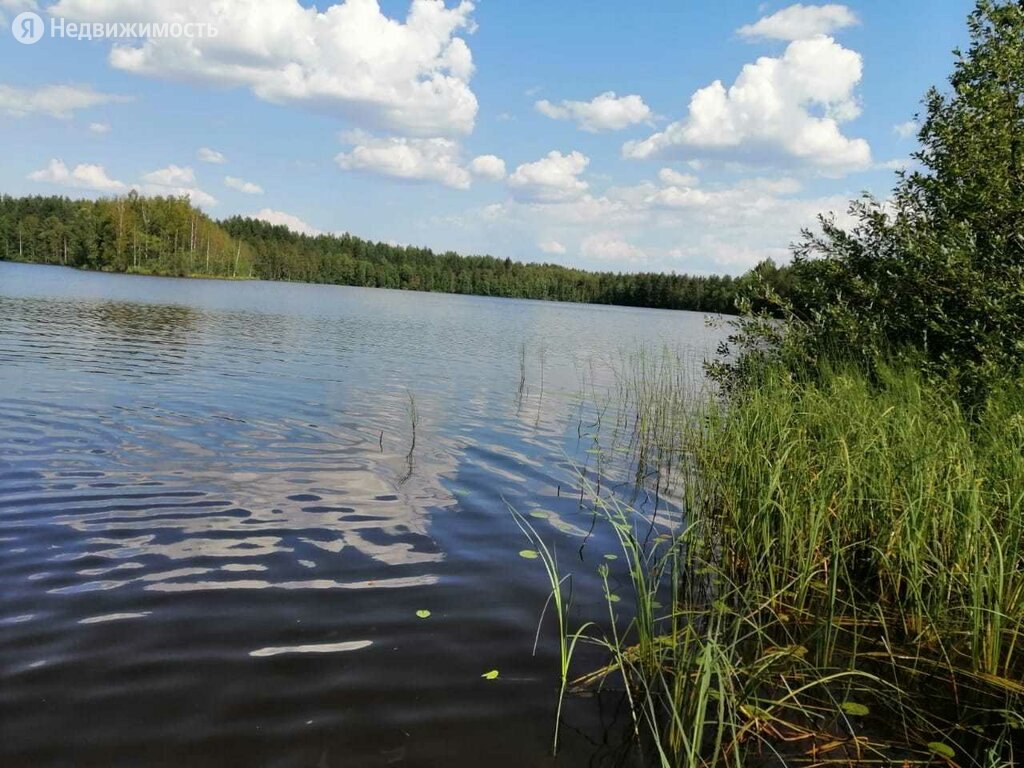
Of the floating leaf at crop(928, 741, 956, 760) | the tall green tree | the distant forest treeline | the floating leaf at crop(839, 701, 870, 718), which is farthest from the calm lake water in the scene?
the distant forest treeline

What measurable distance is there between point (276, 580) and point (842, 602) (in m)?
4.23

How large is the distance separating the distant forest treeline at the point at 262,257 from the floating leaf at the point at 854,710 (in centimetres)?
6323

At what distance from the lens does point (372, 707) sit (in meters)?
3.60

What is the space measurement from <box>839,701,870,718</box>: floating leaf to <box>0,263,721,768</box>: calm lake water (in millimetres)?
1253

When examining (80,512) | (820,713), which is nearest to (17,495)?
(80,512)

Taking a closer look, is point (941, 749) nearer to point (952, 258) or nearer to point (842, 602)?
point (842, 602)

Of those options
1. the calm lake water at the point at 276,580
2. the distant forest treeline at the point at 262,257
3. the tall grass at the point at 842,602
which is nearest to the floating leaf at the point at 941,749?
the tall grass at the point at 842,602

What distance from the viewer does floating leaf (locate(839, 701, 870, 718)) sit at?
3604 mm

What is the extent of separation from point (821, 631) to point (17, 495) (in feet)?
23.9

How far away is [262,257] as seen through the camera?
130 meters

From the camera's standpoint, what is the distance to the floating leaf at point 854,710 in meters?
3.60

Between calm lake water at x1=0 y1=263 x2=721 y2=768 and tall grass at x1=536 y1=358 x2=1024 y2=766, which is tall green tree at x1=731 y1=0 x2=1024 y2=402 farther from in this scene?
calm lake water at x1=0 y1=263 x2=721 y2=768

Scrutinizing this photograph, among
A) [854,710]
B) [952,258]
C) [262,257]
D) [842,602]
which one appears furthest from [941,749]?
[262,257]

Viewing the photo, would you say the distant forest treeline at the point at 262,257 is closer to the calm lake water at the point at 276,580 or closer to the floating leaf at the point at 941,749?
the calm lake water at the point at 276,580
